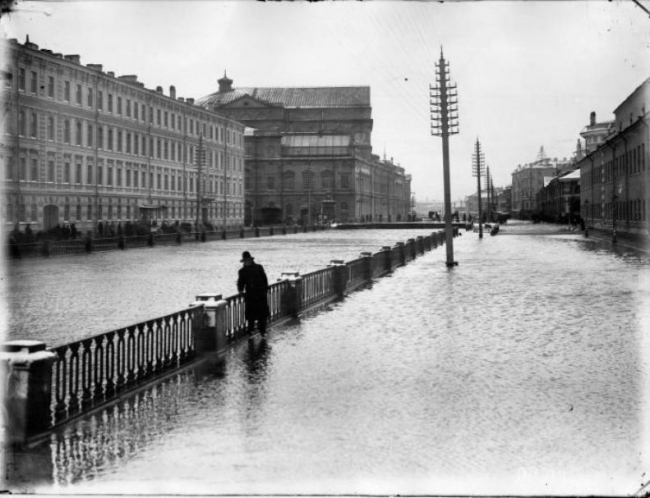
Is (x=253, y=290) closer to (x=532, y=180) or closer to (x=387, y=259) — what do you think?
(x=387, y=259)

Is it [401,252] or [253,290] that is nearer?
[253,290]

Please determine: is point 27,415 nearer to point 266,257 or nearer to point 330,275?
point 330,275

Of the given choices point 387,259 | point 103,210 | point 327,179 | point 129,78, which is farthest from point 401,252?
point 327,179

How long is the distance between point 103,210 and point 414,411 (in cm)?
4992

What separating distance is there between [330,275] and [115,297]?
19.2 ft

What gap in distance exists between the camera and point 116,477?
21.6 ft

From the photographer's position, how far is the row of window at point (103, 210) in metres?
44.6

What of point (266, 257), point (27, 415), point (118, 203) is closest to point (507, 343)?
point (27, 415)

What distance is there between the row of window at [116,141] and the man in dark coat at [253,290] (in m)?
33.6

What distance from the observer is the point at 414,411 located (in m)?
8.80

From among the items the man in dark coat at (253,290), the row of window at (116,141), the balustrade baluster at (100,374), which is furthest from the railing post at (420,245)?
the balustrade baluster at (100,374)

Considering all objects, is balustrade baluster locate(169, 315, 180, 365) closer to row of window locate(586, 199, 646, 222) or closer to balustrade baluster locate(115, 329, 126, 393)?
balustrade baluster locate(115, 329, 126, 393)

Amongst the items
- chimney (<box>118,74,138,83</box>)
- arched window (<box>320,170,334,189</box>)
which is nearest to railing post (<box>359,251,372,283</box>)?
chimney (<box>118,74,138,83</box>)

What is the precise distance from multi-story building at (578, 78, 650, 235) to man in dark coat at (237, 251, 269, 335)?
1139 inches
